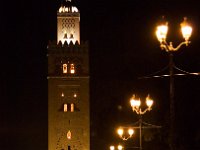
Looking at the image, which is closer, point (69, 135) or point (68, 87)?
point (69, 135)

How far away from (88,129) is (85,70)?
5.44 metres

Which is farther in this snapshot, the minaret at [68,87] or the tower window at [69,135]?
the minaret at [68,87]

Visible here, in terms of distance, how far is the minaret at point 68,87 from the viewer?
59.1 meters

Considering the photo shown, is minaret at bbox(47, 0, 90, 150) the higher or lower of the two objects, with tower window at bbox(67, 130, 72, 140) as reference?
higher

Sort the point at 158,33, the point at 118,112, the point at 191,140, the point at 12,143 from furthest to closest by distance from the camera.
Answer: the point at 12,143
the point at 118,112
the point at 191,140
the point at 158,33

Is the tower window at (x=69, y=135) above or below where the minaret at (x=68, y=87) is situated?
below

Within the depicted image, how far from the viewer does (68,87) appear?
197 ft

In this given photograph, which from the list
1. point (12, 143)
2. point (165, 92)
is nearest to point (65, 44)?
point (12, 143)

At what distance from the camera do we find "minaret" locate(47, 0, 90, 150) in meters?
59.1

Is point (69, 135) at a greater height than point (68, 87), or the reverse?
point (68, 87)

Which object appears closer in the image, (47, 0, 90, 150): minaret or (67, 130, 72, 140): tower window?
(67, 130, 72, 140): tower window

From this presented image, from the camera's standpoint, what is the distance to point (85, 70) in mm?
60062

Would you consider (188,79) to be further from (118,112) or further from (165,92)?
(118,112)

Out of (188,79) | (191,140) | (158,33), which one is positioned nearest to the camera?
(158,33)
